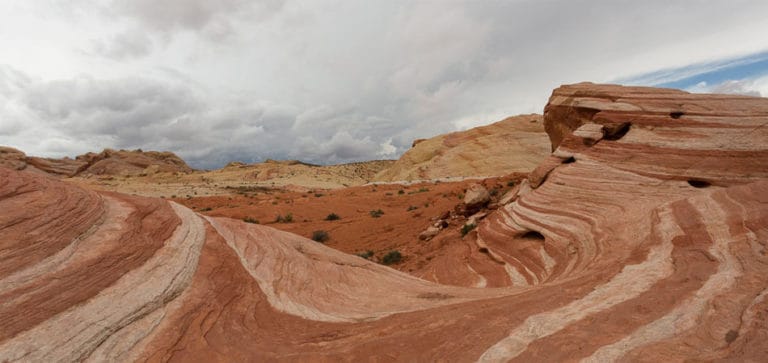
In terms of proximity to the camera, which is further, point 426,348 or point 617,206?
point 617,206

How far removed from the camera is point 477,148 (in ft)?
141

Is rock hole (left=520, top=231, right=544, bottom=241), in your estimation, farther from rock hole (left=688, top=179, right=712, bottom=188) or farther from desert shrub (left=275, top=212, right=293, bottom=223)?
desert shrub (left=275, top=212, right=293, bottom=223)

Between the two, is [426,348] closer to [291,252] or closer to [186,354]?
[186,354]

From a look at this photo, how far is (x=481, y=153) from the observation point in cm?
4144

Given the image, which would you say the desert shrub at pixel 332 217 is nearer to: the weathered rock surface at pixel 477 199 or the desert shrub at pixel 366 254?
the desert shrub at pixel 366 254

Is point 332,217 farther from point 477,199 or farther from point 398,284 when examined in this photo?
point 398,284

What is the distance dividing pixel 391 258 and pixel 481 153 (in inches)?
1243

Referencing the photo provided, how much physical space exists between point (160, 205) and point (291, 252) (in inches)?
113

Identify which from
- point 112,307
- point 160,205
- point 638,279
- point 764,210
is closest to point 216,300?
point 112,307

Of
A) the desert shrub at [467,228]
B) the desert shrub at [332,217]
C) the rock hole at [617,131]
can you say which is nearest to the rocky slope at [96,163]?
the desert shrub at [332,217]

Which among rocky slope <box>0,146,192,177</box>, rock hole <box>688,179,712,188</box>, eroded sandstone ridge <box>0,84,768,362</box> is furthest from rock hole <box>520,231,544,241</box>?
rocky slope <box>0,146,192,177</box>

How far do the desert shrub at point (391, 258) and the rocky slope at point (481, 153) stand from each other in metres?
26.2

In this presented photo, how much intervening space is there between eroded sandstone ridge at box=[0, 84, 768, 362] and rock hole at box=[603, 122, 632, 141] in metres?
1.74

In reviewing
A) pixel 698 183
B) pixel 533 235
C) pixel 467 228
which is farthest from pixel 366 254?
pixel 698 183
